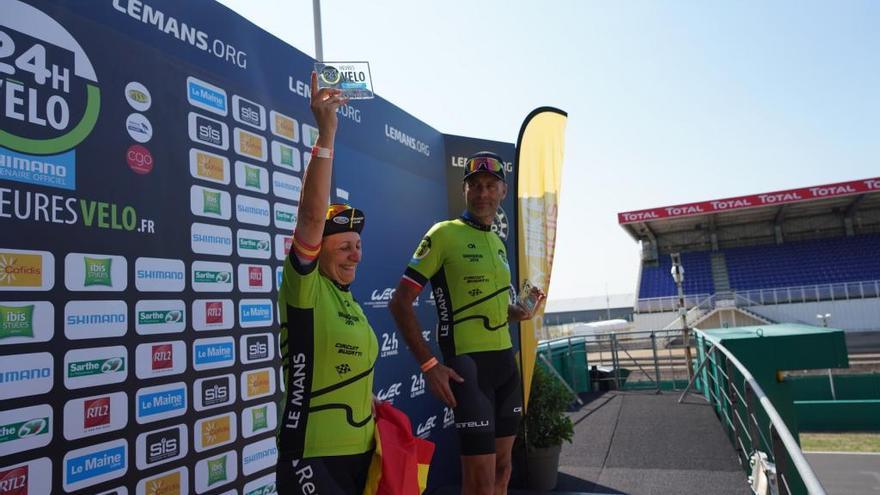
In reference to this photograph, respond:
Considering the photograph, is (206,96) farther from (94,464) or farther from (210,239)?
(94,464)

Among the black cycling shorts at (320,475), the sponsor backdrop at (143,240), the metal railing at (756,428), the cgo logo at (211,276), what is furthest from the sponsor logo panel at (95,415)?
the metal railing at (756,428)

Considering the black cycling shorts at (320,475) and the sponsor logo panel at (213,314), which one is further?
the sponsor logo panel at (213,314)

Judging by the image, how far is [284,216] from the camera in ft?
9.73

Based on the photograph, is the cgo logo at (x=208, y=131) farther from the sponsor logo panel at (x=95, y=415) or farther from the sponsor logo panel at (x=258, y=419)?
the sponsor logo panel at (x=258, y=419)

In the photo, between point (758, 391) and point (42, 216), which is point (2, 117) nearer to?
point (42, 216)

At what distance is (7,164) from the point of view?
175 centimetres

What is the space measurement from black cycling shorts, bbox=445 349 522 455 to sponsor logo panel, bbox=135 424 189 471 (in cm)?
112

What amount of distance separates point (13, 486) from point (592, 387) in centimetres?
997

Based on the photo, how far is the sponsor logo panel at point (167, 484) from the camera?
2.09 metres

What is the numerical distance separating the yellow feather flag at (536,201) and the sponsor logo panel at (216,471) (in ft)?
6.78

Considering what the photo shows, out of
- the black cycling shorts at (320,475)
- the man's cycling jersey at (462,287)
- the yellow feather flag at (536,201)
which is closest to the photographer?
the black cycling shorts at (320,475)

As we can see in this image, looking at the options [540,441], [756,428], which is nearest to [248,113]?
[540,441]

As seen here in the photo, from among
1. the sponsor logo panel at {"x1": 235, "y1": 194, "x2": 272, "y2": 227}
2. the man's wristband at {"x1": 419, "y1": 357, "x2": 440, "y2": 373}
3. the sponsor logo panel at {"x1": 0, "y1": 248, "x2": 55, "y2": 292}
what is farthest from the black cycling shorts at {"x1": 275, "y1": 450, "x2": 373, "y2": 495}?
the sponsor logo panel at {"x1": 235, "y1": 194, "x2": 272, "y2": 227}

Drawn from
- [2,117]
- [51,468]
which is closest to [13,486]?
[51,468]
